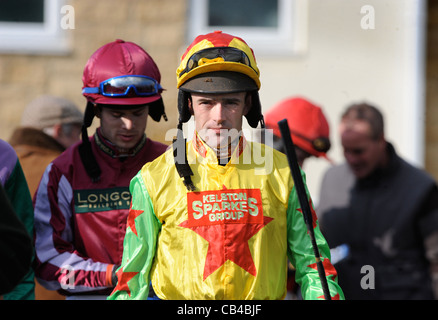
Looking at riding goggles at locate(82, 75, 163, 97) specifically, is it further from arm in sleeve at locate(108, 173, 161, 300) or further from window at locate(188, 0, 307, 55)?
window at locate(188, 0, 307, 55)

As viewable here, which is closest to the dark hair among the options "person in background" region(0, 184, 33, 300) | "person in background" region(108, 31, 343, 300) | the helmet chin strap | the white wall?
the white wall

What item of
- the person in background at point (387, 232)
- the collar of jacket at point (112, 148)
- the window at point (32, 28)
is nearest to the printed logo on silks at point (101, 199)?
the collar of jacket at point (112, 148)

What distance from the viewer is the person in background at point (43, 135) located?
4422mm

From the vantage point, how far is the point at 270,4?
724 cm

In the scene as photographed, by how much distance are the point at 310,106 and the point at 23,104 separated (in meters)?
2.86

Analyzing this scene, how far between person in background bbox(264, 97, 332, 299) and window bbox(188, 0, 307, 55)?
6.23ft

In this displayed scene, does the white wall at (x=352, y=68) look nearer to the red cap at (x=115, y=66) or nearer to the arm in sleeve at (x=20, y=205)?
the red cap at (x=115, y=66)

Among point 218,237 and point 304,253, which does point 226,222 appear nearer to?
point 218,237

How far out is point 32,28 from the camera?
7.09 meters

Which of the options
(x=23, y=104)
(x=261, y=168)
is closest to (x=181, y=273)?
(x=261, y=168)

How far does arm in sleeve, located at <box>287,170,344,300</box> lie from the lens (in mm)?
2867

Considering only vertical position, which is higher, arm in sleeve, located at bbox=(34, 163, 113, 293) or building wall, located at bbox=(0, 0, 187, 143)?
building wall, located at bbox=(0, 0, 187, 143)

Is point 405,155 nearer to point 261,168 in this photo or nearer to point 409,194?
point 409,194
